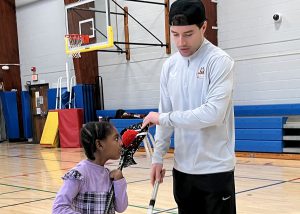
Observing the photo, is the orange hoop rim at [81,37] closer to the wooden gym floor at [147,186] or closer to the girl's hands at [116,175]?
the wooden gym floor at [147,186]

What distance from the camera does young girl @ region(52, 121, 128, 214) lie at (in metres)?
2.09

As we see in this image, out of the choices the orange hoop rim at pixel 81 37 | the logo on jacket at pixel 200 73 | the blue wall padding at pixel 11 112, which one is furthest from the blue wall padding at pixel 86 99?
the logo on jacket at pixel 200 73

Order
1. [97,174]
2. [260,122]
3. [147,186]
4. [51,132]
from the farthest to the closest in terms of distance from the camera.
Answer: [51,132]
[260,122]
[147,186]
[97,174]

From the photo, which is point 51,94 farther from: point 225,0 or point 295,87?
point 295,87

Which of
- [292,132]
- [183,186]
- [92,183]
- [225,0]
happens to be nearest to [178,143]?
[183,186]

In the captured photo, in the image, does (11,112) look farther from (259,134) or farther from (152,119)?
(152,119)

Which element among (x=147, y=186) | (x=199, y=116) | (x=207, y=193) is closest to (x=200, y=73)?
(x=199, y=116)

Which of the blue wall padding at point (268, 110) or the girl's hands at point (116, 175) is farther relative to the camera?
the blue wall padding at point (268, 110)

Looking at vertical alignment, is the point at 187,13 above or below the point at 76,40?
below

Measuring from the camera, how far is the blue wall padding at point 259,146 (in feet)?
25.2

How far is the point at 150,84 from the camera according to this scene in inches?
422

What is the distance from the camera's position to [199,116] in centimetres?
190

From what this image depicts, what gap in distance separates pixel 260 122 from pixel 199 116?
625 cm

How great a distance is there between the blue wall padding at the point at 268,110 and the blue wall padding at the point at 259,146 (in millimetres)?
611
